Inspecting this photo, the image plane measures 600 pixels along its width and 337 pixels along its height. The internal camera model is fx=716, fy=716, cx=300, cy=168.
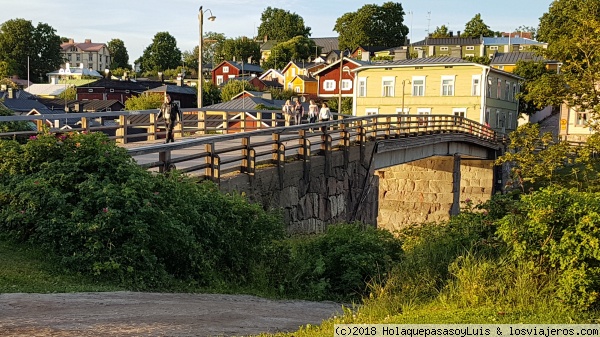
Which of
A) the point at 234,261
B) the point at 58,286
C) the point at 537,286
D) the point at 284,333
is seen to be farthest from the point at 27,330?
the point at 537,286

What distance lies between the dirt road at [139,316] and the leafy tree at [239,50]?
12240cm

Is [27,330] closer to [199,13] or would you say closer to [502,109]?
[199,13]

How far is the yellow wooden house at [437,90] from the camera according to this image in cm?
5347

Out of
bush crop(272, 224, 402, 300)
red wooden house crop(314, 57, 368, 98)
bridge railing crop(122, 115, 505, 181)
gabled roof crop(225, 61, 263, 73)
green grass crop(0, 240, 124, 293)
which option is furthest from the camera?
gabled roof crop(225, 61, 263, 73)

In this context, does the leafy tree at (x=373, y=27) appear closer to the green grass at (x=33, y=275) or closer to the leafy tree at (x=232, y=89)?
the leafy tree at (x=232, y=89)

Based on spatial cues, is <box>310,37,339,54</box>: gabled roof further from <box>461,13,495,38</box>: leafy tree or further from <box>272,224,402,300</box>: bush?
<box>272,224,402,300</box>: bush

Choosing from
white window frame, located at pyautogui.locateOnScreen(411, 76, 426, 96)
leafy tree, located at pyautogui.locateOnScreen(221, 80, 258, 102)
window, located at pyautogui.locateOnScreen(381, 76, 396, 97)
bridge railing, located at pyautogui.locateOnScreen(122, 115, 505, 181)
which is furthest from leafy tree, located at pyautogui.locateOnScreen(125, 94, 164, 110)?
bridge railing, located at pyautogui.locateOnScreen(122, 115, 505, 181)

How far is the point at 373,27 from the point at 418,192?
322 ft

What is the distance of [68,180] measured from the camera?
9.69m

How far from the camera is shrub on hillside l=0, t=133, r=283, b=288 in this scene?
8.98m

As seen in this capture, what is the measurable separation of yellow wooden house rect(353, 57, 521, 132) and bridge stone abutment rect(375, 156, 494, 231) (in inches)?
687

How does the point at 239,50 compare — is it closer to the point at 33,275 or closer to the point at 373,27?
the point at 373,27

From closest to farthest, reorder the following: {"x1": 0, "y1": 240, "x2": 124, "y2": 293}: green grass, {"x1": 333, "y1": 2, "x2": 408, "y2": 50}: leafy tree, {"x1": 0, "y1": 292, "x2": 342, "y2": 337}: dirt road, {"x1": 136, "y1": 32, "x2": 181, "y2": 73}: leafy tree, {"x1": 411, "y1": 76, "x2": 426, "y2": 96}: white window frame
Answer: {"x1": 0, "y1": 292, "x2": 342, "y2": 337}: dirt road < {"x1": 0, "y1": 240, "x2": 124, "y2": 293}: green grass < {"x1": 411, "y1": 76, "x2": 426, "y2": 96}: white window frame < {"x1": 333, "y1": 2, "x2": 408, "y2": 50}: leafy tree < {"x1": 136, "y1": 32, "x2": 181, "y2": 73}: leafy tree

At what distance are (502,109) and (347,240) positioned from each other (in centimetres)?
4833
